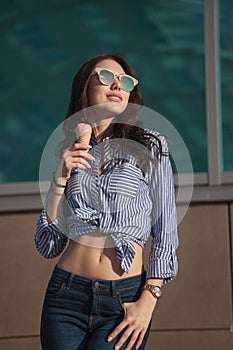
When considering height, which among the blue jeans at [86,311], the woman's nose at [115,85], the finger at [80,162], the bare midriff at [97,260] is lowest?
the blue jeans at [86,311]

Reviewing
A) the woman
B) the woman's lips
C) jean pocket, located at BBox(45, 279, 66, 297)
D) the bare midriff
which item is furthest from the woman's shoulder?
jean pocket, located at BBox(45, 279, 66, 297)

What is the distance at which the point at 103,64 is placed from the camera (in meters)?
3.28

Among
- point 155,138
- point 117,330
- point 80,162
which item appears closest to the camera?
point 117,330

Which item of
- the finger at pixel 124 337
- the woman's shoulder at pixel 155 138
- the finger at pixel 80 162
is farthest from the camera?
the woman's shoulder at pixel 155 138

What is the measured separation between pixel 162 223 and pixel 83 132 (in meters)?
0.40

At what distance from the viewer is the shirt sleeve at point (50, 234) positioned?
10.2ft

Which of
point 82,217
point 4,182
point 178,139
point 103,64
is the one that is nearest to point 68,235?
point 82,217

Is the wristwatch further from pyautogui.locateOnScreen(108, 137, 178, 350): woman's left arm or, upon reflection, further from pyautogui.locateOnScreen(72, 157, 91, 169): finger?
pyautogui.locateOnScreen(72, 157, 91, 169): finger

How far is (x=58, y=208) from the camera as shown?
3094 mm

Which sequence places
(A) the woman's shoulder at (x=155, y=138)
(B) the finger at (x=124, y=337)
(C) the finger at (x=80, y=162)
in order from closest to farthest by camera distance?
1. (B) the finger at (x=124, y=337)
2. (C) the finger at (x=80, y=162)
3. (A) the woman's shoulder at (x=155, y=138)

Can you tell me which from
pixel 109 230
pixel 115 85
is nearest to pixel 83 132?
pixel 115 85

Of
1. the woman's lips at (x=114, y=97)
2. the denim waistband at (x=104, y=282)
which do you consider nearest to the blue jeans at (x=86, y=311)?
the denim waistband at (x=104, y=282)

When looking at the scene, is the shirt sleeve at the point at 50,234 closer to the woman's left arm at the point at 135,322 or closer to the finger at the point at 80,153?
the finger at the point at 80,153

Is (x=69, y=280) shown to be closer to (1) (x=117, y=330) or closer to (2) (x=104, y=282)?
(2) (x=104, y=282)
